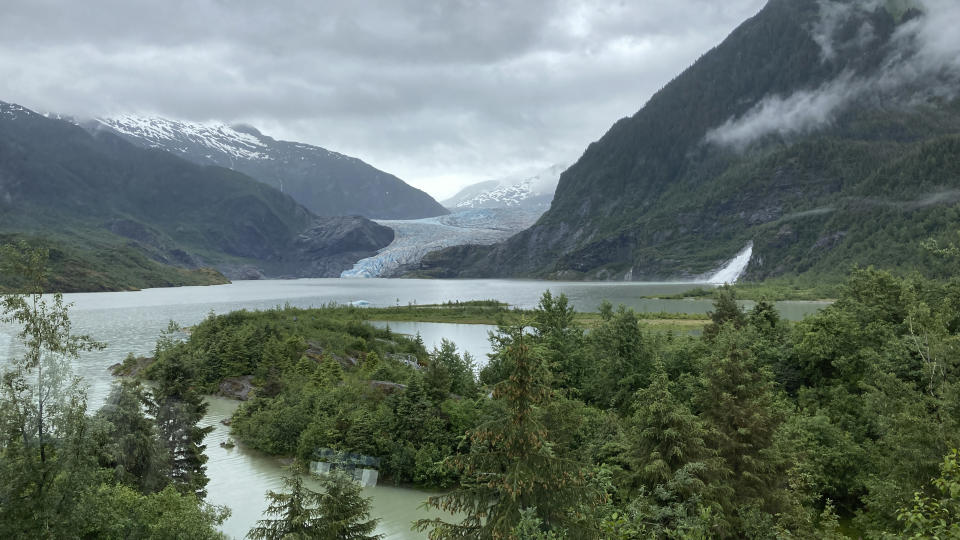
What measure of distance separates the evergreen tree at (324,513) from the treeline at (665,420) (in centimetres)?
238

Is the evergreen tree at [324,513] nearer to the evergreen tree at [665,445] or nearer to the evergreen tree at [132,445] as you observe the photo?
the evergreen tree at [132,445]

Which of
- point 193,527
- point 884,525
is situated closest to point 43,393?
point 193,527

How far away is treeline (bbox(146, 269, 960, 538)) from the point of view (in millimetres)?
10195

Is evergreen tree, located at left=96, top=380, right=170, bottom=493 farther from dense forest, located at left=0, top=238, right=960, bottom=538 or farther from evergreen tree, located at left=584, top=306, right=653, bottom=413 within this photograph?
evergreen tree, located at left=584, top=306, right=653, bottom=413

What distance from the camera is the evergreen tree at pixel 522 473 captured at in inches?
381

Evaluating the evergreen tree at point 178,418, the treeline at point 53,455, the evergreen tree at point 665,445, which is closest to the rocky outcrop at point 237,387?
the evergreen tree at point 178,418

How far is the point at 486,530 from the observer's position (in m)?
10.1

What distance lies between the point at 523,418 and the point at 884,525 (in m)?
15.3

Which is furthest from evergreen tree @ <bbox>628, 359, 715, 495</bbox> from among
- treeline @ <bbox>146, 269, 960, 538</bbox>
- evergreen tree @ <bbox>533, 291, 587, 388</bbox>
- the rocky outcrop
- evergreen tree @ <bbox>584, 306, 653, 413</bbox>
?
the rocky outcrop

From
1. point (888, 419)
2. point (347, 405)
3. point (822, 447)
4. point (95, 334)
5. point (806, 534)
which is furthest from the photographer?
point (95, 334)

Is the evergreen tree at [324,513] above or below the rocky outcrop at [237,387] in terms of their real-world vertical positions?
above

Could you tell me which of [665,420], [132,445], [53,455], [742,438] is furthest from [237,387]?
[742,438]

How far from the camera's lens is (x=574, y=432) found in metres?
21.9

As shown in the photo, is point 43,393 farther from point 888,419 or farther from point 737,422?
point 888,419
